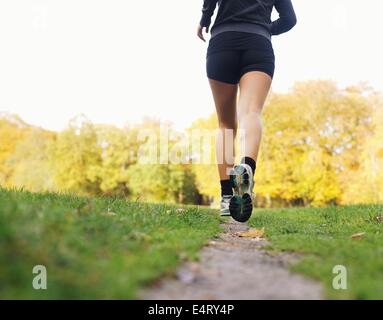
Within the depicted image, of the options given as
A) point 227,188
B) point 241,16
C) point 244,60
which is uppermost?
point 241,16

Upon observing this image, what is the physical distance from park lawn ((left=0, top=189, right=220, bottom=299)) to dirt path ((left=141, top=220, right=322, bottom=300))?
9 centimetres

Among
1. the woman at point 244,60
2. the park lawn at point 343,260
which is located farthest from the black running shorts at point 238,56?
the park lawn at point 343,260

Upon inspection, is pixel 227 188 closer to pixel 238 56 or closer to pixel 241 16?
pixel 238 56

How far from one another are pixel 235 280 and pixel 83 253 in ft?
2.52

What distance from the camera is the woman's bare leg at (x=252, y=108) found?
4.32m

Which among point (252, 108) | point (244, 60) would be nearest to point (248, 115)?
point (252, 108)

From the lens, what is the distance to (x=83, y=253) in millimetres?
2238

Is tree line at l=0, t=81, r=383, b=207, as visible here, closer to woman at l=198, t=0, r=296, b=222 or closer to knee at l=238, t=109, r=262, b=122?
woman at l=198, t=0, r=296, b=222

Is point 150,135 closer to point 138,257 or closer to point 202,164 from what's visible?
point 202,164

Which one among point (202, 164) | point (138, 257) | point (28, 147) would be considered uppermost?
point (28, 147)

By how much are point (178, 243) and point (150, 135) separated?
4706cm

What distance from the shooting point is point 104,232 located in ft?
9.10
